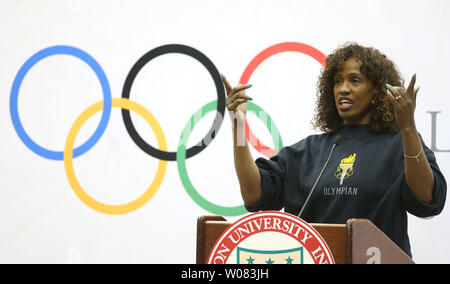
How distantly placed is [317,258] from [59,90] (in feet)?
6.25

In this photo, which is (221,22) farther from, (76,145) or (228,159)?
(76,145)

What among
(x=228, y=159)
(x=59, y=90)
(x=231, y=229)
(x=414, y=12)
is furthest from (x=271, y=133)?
(x=231, y=229)

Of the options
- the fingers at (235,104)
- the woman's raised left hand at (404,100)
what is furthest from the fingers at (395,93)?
the fingers at (235,104)

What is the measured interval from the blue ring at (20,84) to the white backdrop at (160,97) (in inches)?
1.0

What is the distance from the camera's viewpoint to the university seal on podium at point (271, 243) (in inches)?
44.3

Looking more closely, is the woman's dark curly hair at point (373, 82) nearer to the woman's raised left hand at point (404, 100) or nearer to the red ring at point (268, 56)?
the woman's raised left hand at point (404, 100)

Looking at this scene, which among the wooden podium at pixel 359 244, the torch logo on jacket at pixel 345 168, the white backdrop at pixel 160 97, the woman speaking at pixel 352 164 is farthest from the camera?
the white backdrop at pixel 160 97

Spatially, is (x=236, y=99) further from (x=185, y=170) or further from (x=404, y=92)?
(x=185, y=170)

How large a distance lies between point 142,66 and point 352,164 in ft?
4.31

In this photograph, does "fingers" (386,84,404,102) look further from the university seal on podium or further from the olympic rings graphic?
A: the olympic rings graphic

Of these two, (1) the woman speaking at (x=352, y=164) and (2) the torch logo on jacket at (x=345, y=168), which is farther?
(2) the torch logo on jacket at (x=345, y=168)

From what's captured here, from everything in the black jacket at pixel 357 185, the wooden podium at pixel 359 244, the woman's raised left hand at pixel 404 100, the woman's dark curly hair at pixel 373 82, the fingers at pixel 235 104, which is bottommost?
the wooden podium at pixel 359 244

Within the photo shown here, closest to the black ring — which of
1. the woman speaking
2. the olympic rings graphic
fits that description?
the olympic rings graphic

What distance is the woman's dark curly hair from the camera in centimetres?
172
